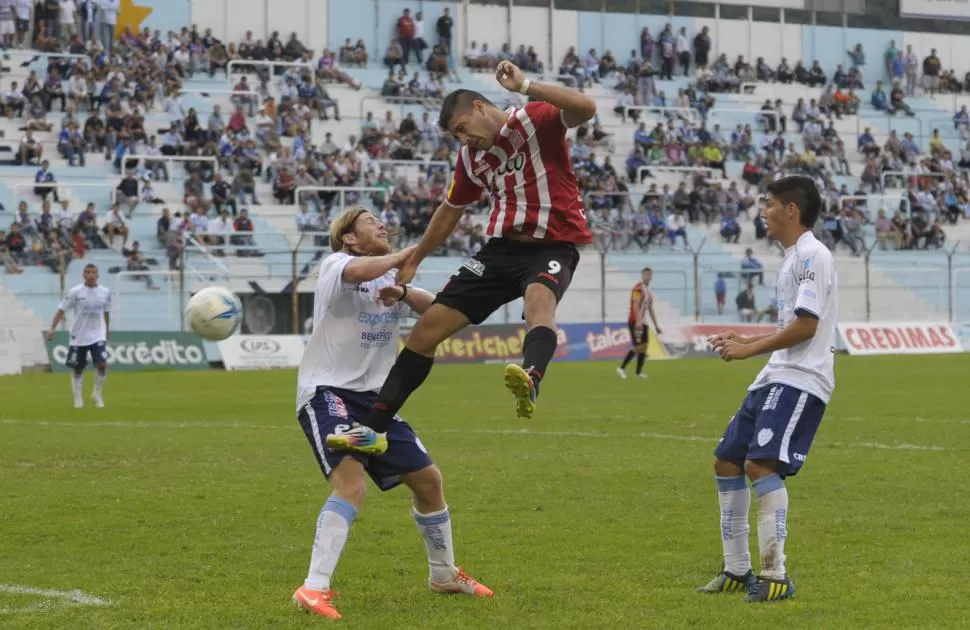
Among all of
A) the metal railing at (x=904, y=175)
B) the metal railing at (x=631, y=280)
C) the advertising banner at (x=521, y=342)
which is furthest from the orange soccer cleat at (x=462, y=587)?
the metal railing at (x=904, y=175)

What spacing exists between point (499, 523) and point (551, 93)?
390 cm

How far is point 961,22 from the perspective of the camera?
63812 mm

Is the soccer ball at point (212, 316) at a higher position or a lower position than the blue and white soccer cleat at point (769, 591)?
higher

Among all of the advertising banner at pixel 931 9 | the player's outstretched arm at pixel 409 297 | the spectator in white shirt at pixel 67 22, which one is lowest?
the player's outstretched arm at pixel 409 297

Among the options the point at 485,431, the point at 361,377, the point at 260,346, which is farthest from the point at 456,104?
the point at 260,346

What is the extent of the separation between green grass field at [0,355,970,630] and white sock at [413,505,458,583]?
9.3 inches

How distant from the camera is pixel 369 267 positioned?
7723 millimetres

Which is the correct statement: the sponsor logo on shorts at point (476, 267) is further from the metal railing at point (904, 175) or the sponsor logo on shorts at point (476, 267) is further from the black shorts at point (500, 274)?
the metal railing at point (904, 175)

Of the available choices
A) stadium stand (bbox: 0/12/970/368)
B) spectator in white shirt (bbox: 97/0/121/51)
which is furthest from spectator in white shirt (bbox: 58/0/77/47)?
stadium stand (bbox: 0/12/970/368)

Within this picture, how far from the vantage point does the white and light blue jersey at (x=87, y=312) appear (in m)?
23.5

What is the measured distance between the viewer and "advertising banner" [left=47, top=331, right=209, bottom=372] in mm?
34125

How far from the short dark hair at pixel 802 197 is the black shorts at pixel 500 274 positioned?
1211mm

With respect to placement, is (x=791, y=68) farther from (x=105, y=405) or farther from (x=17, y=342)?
(x=105, y=405)

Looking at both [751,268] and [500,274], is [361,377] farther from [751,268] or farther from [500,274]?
[751,268]
